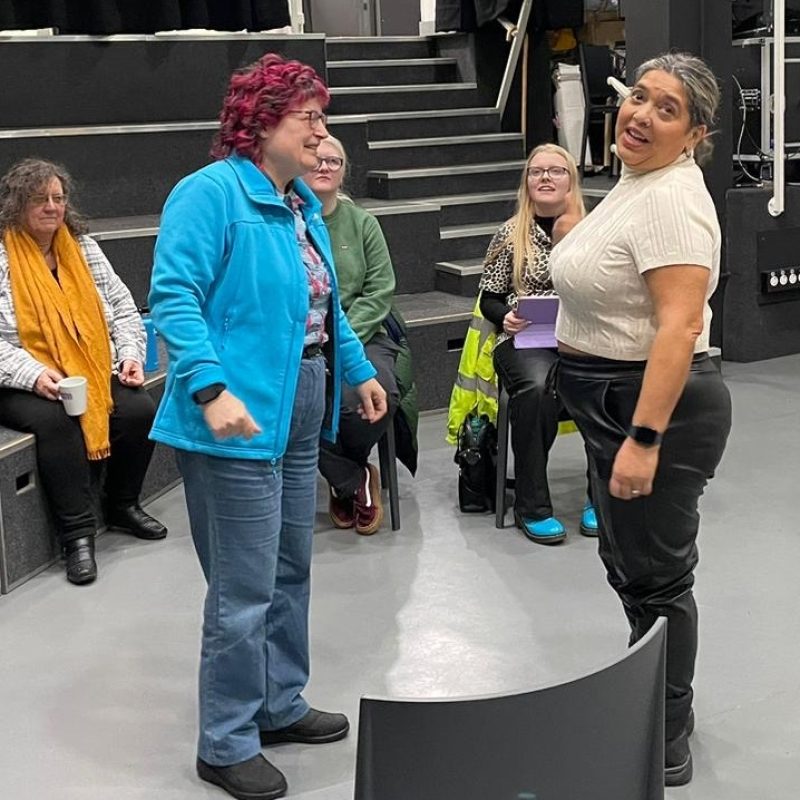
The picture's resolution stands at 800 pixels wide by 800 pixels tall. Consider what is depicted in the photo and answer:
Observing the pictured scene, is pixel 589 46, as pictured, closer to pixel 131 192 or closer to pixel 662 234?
pixel 131 192

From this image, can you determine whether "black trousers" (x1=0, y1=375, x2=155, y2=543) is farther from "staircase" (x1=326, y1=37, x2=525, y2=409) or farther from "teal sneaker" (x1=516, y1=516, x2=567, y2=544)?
"staircase" (x1=326, y1=37, x2=525, y2=409)

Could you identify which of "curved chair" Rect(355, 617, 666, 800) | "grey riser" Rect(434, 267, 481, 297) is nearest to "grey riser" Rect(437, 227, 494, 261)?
"grey riser" Rect(434, 267, 481, 297)

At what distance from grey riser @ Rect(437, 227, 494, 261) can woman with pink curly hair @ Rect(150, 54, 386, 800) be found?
3.19m

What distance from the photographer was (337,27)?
889 centimetres

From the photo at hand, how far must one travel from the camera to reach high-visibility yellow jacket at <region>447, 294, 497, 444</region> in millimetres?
3711

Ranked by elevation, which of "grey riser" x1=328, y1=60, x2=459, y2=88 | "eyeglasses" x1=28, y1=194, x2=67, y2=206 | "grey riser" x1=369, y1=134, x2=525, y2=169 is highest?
"grey riser" x1=328, y1=60, x2=459, y2=88

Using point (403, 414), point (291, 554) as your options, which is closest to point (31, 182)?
point (403, 414)

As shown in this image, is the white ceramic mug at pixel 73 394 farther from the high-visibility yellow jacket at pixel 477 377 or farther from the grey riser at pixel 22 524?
the high-visibility yellow jacket at pixel 477 377

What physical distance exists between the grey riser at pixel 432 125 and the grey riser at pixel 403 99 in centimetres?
24

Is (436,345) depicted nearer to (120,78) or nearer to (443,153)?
(443,153)

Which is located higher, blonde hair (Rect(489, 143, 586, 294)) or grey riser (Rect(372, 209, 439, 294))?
blonde hair (Rect(489, 143, 586, 294))

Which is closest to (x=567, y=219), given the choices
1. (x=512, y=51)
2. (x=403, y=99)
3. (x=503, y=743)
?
(x=503, y=743)

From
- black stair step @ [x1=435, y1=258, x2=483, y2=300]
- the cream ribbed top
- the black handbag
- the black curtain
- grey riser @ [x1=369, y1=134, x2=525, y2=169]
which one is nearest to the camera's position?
the cream ribbed top

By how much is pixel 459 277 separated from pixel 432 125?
1527 mm
